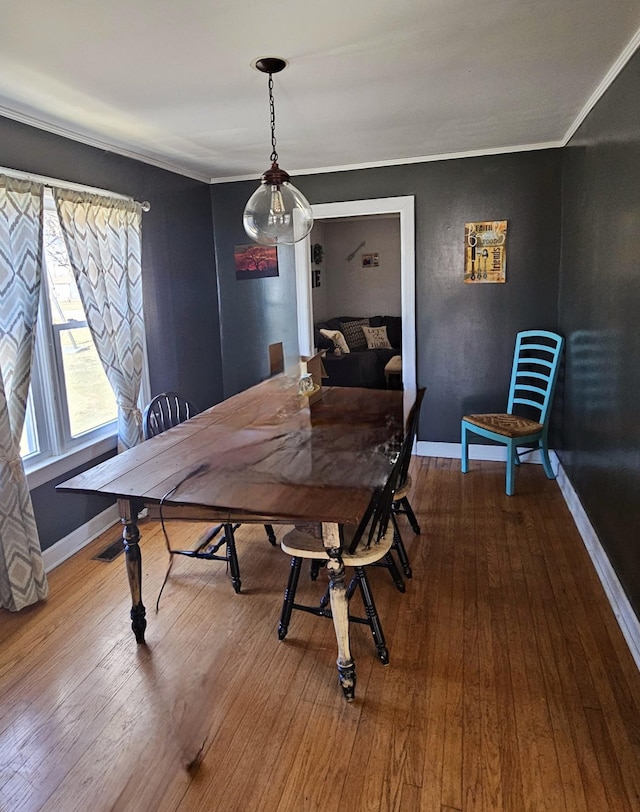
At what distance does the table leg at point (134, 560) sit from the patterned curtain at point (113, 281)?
1.30m

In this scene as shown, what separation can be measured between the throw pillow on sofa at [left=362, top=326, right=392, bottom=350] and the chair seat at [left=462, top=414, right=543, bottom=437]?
3.23 m

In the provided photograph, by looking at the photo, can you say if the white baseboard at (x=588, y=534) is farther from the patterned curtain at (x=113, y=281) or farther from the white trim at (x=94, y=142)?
the white trim at (x=94, y=142)

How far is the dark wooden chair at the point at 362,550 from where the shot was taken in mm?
2039

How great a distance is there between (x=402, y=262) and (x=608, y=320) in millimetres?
1969

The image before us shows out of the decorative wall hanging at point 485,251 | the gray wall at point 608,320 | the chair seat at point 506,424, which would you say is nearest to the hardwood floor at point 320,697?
the gray wall at point 608,320

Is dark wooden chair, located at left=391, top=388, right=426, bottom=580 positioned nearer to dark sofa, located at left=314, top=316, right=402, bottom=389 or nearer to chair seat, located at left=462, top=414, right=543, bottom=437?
chair seat, located at left=462, top=414, right=543, bottom=437

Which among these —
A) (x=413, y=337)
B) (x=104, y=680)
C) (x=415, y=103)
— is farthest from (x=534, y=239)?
(x=104, y=680)

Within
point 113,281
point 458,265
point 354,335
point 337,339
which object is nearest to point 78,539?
point 113,281

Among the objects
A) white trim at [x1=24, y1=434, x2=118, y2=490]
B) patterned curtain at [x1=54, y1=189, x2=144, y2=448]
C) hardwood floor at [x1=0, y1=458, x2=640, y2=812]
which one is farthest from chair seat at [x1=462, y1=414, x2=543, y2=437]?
white trim at [x1=24, y1=434, x2=118, y2=490]

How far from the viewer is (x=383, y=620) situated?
244 cm

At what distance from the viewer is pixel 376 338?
23.5 ft

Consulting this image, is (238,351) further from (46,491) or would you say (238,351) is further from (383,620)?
(383,620)

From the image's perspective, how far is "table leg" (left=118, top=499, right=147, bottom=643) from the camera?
2119 millimetres

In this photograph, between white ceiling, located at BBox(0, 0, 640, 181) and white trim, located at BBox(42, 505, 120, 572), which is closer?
white ceiling, located at BBox(0, 0, 640, 181)
